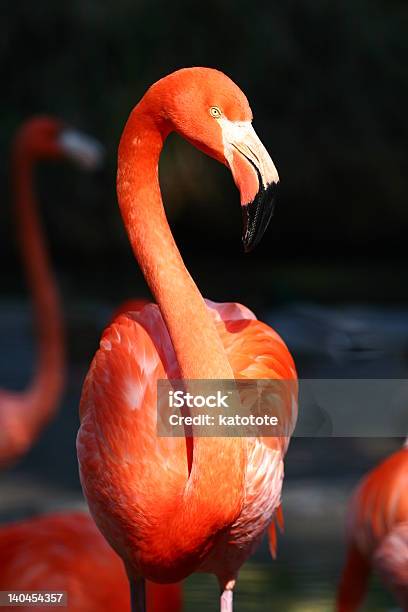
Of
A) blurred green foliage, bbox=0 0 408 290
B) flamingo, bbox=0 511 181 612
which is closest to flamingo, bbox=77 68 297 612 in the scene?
flamingo, bbox=0 511 181 612

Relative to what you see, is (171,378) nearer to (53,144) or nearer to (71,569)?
(71,569)

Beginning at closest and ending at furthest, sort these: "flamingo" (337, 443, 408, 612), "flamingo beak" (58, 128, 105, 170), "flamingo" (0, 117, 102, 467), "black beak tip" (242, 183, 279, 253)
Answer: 1. "black beak tip" (242, 183, 279, 253)
2. "flamingo" (337, 443, 408, 612)
3. "flamingo" (0, 117, 102, 467)
4. "flamingo beak" (58, 128, 105, 170)

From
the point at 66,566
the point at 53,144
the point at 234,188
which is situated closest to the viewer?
the point at 66,566

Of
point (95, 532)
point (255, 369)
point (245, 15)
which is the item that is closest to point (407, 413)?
point (95, 532)

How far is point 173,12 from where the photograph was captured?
5387mm

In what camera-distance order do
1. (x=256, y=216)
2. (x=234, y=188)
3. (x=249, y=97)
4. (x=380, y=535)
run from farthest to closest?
(x=234, y=188), (x=249, y=97), (x=380, y=535), (x=256, y=216)

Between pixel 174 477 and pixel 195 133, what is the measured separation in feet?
1.32

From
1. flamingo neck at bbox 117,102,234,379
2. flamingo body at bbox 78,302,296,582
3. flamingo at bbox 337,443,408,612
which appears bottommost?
flamingo at bbox 337,443,408,612

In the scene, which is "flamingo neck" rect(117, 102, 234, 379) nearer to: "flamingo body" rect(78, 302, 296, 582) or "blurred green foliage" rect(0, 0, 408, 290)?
"flamingo body" rect(78, 302, 296, 582)

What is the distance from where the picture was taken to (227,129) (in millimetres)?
1276

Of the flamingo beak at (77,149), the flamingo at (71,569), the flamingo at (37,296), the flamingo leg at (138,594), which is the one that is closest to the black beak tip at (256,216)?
the flamingo leg at (138,594)

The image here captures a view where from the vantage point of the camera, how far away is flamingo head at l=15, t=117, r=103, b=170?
309 centimetres

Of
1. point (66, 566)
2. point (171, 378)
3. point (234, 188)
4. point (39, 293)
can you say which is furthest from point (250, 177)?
point (234, 188)

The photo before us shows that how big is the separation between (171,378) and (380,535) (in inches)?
23.0
